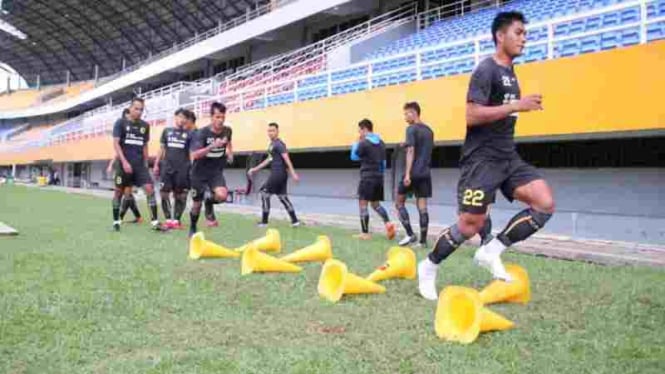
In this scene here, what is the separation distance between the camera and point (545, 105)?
1132 cm

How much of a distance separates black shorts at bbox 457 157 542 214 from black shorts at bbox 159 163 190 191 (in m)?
6.58

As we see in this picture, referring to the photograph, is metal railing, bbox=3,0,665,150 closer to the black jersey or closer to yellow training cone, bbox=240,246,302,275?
the black jersey

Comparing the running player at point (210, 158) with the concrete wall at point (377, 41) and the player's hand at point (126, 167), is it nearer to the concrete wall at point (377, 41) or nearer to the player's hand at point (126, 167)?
the player's hand at point (126, 167)

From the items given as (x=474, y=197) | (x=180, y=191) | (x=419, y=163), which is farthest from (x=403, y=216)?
(x=474, y=197)

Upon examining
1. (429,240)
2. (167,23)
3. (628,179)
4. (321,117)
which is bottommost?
(429,240)

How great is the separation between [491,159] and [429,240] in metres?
5.18

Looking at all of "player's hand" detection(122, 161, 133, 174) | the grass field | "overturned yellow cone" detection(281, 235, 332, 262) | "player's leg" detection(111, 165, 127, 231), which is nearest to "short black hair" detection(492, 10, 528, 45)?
the grass field

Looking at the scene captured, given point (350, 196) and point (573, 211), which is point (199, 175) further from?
point (350, 196)

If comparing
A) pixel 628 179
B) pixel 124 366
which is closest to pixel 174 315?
pixel 124 366

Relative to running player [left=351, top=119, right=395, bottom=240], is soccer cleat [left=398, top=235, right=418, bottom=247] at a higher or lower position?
lower

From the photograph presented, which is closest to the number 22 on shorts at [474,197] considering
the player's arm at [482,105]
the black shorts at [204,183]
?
the player's arm at [482,105]

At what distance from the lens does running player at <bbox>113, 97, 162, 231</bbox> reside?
376 inches

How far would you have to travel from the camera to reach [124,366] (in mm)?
2865

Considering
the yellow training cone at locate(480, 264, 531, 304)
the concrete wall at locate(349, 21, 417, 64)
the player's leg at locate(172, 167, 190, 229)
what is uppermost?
the concrete wall at locate(349, 21, 417, 64)
